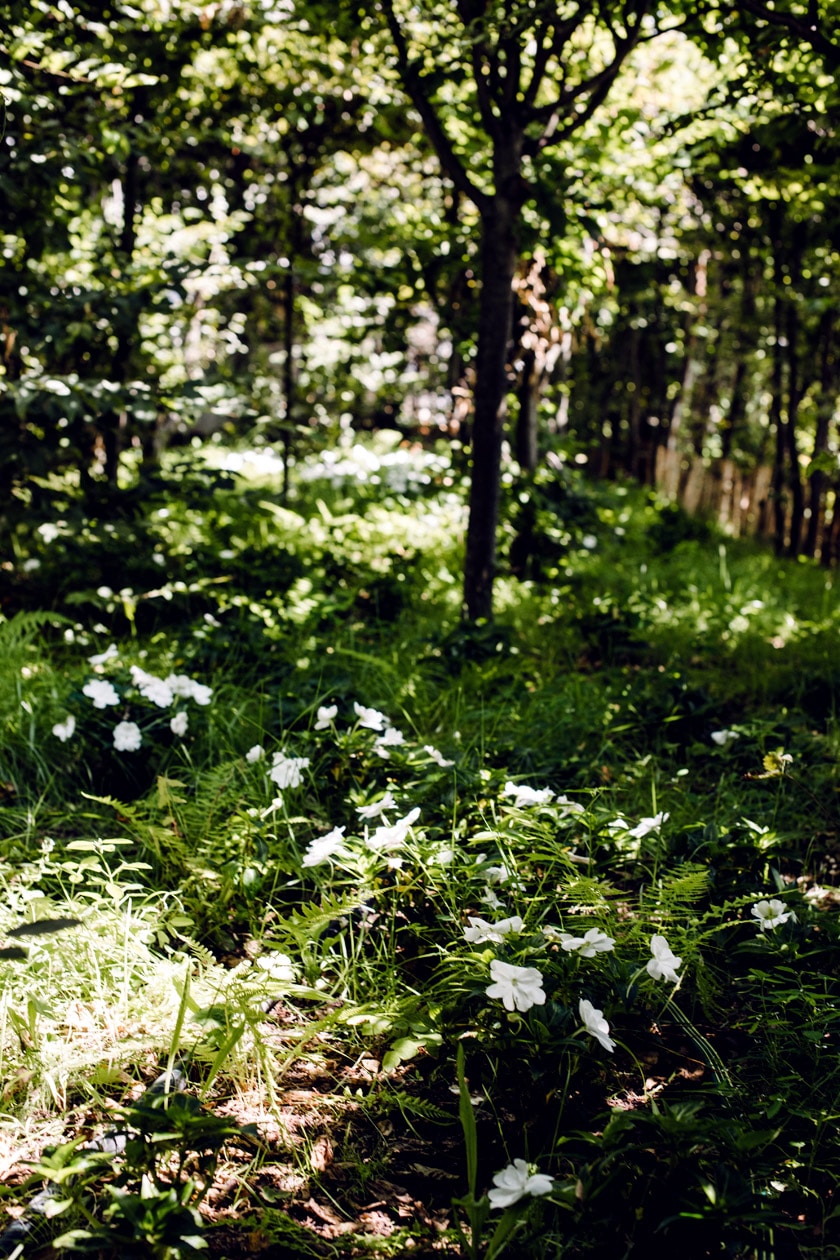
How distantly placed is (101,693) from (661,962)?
186cm

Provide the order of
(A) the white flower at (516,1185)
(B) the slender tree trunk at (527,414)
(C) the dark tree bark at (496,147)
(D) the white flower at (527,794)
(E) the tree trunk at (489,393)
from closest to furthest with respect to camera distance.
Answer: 1. (A) the white flower at (516,1185)
2. (D) the white flower at (527,794)
3. (C) the dark tree bark at (496,147)
4. (E) the tree trunk at (489,393)
5. (B) the slender tree trunk at (527,414)

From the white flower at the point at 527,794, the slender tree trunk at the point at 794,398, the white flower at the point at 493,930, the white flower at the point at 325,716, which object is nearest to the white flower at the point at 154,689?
the white flower at the point at 325,716

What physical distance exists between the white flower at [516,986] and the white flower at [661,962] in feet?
0.85

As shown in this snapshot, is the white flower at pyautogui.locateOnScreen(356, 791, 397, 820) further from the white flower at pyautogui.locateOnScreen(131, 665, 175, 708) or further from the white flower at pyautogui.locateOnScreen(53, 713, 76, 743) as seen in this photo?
the white flower at pyautogui.locateOnScreen(53, 713, 76, 743)

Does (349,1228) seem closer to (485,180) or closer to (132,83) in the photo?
(132,83)

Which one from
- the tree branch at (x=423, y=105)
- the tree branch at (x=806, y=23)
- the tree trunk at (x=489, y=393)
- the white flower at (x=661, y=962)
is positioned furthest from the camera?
the tree trunk at (x=489, y=393)

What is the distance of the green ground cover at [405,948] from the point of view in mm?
1399

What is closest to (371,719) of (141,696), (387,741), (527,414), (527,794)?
(387,741)

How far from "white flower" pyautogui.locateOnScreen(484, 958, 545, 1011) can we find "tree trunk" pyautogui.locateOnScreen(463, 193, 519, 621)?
2589 mm

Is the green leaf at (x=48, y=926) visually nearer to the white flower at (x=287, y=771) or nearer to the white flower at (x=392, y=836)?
the white flower at (x=392, y=836)

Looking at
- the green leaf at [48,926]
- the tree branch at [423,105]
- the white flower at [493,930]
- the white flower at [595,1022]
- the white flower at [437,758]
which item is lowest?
the white flower at [595,1022]

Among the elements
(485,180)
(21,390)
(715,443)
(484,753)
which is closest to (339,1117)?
(484,753)

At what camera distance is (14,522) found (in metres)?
3.93

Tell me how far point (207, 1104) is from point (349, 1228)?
1.19ft
